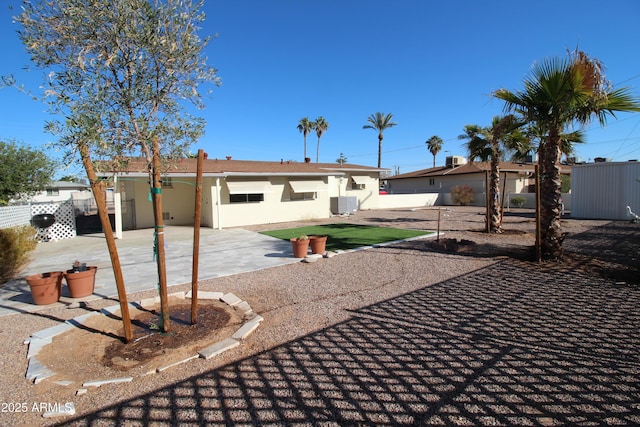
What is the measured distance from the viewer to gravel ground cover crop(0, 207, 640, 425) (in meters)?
2.72

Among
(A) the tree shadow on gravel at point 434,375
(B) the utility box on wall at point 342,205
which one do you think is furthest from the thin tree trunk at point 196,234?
(B) the utility box on wall at point 342,205

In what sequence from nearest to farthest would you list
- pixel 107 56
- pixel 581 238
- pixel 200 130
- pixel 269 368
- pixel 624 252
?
pixel 269 368
pixel 107 56
pixel 200 130
pixel 624 252
pixel 581 238

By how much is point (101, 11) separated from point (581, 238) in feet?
47.2

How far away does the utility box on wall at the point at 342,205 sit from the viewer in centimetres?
2231

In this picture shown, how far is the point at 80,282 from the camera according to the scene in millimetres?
5773

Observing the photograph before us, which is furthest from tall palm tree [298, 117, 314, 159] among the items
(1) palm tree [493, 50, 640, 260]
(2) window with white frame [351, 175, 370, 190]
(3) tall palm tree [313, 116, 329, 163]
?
(1) palm tree [493, 50, 640, 260]

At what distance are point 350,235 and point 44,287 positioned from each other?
31.5ft

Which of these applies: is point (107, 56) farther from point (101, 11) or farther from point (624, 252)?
point (624, 252)

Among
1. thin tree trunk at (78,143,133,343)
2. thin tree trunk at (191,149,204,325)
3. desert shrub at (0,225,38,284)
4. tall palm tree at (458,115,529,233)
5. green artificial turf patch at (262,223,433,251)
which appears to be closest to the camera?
thin tree trunk at (78,143,133,343)

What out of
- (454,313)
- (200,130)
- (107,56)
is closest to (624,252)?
(454,313)

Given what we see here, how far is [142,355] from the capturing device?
151 inches

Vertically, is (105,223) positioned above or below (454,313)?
above

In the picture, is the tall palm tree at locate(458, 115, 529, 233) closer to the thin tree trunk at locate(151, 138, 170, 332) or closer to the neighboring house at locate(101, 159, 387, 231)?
the neighboring house at locate(101, 159, 387, 231)

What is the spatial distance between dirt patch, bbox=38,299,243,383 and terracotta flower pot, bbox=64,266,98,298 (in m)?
1.23
